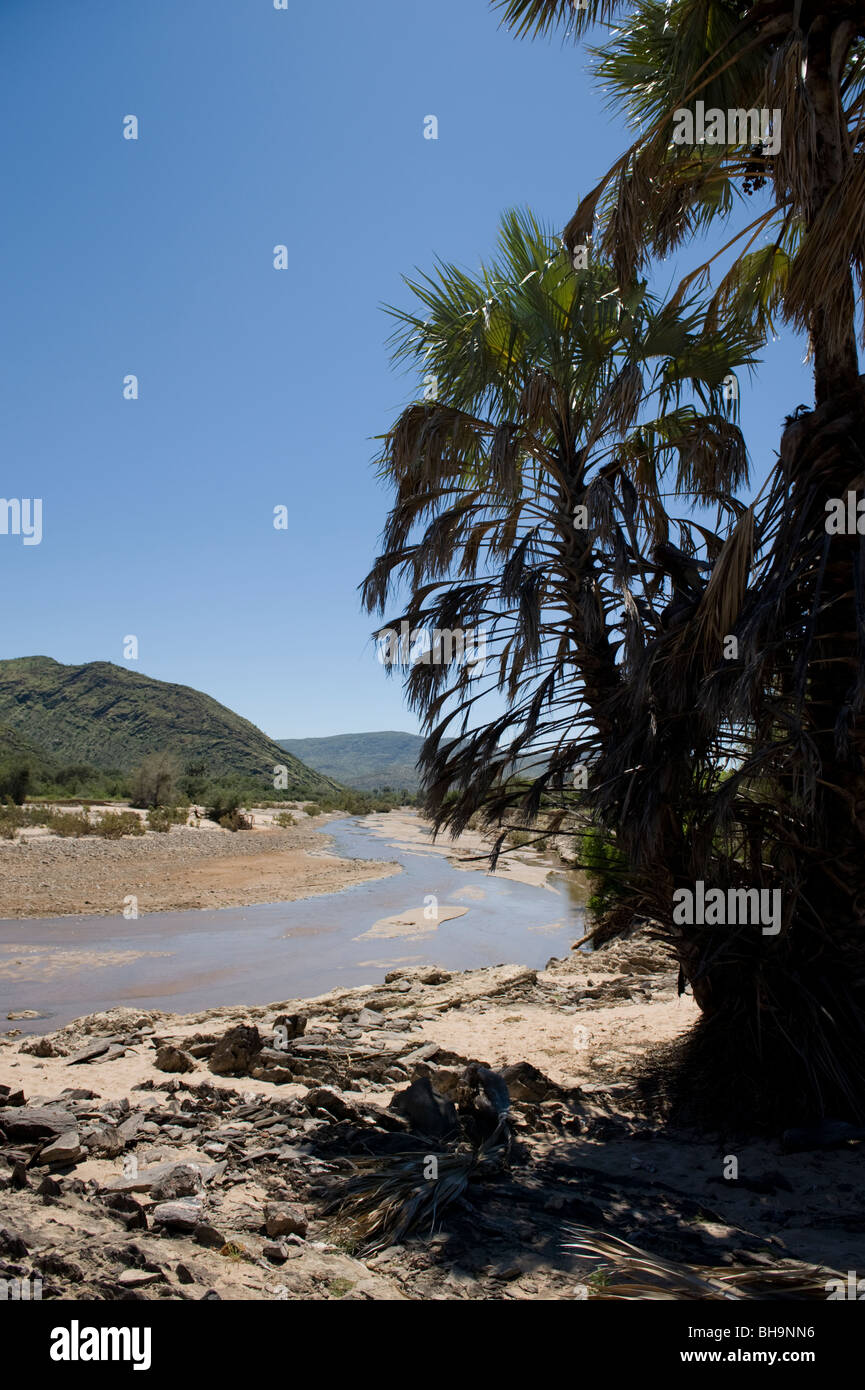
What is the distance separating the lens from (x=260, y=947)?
15078mm

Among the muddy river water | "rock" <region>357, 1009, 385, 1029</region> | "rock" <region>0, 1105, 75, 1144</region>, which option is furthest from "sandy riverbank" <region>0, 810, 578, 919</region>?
"rock" <region>0, 1105, 75, 1144</region>

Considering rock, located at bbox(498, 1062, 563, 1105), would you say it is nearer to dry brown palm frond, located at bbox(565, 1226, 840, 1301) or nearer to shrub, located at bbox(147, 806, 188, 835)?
dry brown palm frond, located at bbox(565, 1226, 840, 1301)

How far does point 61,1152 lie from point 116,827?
28181 mm

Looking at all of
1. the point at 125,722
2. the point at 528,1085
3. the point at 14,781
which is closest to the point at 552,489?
the point at 528,1085

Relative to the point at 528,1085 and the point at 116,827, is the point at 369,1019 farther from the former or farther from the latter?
the point at 116,827

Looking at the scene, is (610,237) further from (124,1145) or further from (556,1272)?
(124,1145)

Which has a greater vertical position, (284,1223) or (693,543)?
(693,543)

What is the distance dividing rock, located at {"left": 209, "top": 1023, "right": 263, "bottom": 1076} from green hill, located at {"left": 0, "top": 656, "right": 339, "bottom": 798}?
71645 millimetres

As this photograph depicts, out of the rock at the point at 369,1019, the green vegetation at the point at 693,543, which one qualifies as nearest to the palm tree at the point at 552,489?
the green vegetation at the point at 693,543

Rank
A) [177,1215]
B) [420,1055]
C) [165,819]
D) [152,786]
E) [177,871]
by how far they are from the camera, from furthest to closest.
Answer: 1. [152,786]
2. [165,819]
3. [177,871]
4. [420,1055]
5. [177,1215]

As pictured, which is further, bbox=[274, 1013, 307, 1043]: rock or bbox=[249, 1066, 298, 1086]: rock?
bbox=[274, 1013, 307, 1043]: rock

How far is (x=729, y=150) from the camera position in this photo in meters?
6.00

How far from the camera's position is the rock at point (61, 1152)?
4.63m

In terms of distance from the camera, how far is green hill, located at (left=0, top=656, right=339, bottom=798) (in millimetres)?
88062
